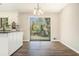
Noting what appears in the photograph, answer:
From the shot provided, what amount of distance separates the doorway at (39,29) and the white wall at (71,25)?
836mm

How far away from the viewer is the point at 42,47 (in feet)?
11.6

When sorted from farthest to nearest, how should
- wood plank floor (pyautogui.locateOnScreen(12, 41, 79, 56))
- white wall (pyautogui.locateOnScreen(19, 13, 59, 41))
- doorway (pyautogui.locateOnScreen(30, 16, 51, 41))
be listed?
wood plank floor (pyautogui.locateOnScreen(12, 41, 79, 56)), white wall (pyautogui.locateOnScreen(19, 13, 59, 41)), doorway (pyautogui.locateOnScreen(30, 16, 51, 41))

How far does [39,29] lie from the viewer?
95.2 inches

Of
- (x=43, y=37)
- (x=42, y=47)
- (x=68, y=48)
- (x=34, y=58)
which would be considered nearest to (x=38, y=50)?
(x=42, y=47)

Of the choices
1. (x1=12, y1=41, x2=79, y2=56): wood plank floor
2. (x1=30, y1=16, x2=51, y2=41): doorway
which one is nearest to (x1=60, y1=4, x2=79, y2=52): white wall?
(x1=12, y1=41, x2=79, y2=56): wood plank floor

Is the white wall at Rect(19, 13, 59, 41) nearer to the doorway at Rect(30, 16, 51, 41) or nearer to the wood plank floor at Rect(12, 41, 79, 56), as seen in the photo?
the doorway at Rect(30, 16, 51, 41)

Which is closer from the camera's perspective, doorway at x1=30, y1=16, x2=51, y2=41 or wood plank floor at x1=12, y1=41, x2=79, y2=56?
doorway at x1=30, y1=16, x2=51, y2=41

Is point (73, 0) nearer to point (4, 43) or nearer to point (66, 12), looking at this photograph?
point (4, 43)

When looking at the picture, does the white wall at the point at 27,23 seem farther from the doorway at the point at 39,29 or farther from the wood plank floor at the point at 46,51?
the wood plank floor at the point at 46,51

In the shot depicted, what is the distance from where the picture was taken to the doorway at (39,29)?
7.90ft

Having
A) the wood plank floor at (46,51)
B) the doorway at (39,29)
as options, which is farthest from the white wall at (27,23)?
the wood plank floor at (46,51)

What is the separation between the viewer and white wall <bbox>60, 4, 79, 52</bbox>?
3.49m

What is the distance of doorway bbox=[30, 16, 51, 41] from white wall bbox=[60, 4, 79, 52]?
0.84 m

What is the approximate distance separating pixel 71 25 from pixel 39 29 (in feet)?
4.87
